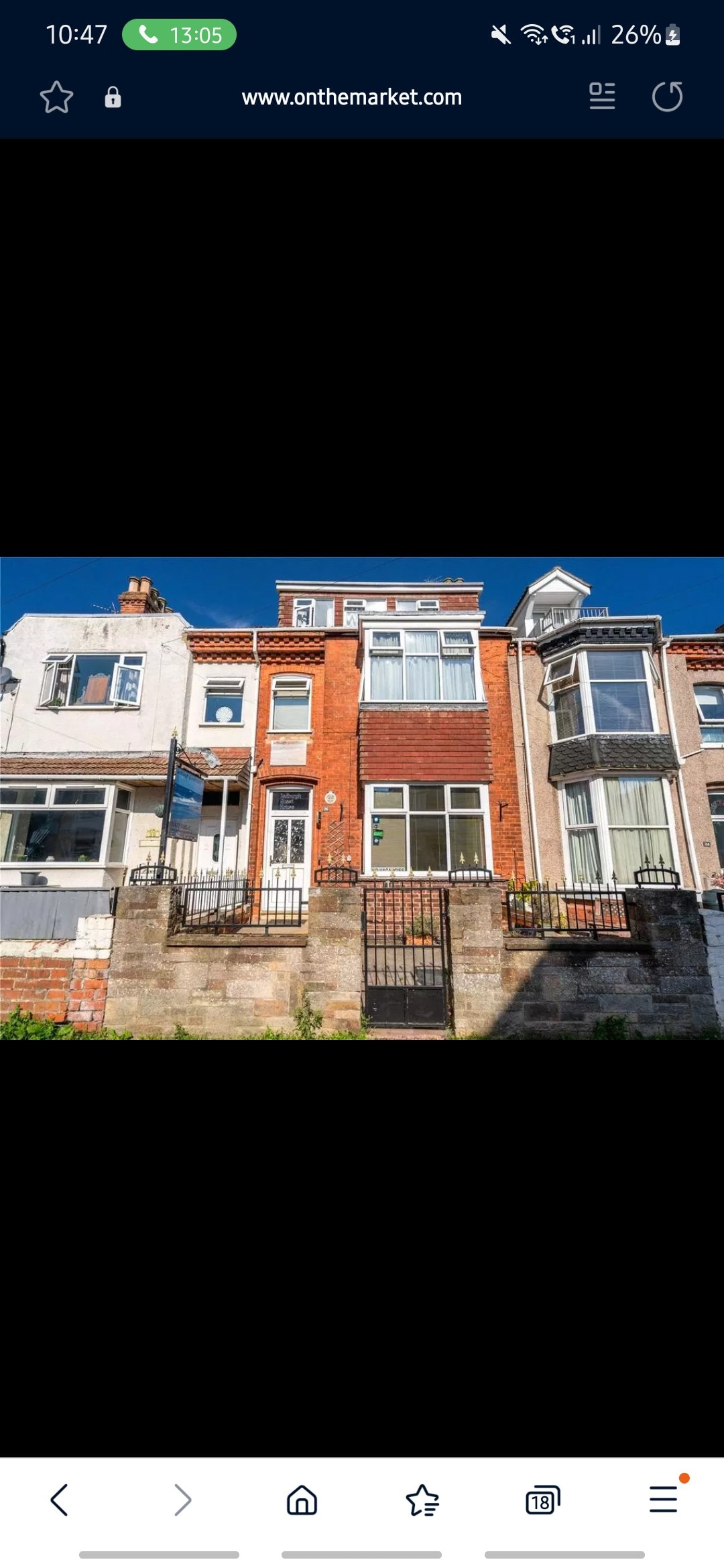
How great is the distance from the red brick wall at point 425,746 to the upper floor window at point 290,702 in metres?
1.01

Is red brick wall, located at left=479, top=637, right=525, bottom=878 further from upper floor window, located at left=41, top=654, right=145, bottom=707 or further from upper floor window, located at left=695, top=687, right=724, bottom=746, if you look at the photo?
upper floor window, located at left=41, top=654, right=145, bottom=707

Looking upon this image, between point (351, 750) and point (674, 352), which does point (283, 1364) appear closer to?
point (674, 352)

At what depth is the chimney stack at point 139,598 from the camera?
24.7 ft

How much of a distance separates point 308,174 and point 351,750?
5677 mm

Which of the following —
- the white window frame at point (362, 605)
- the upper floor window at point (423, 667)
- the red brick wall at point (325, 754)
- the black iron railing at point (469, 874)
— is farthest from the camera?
the white window frame at point (362, 605)

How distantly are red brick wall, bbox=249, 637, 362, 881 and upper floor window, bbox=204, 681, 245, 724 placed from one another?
0.29m

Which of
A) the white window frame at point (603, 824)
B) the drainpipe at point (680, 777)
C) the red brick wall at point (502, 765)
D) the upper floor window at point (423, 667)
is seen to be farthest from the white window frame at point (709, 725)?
the upper floor window at point (423, 667)

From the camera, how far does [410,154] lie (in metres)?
0.89

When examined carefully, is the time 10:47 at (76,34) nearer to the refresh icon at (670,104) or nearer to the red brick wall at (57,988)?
the refresh icon at (670,104)

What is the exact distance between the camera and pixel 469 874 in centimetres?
580

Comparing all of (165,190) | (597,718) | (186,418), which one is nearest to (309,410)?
(186,418)

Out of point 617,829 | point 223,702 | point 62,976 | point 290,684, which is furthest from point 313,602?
point 62,976

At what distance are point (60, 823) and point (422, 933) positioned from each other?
4585 millimetres

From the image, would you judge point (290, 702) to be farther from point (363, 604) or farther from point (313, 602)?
point (363, 604)
